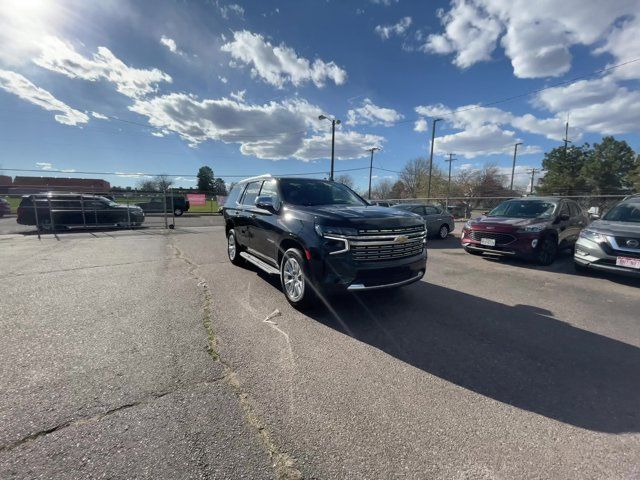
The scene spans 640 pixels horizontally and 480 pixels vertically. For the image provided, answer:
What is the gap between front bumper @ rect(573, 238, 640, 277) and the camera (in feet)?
17.7

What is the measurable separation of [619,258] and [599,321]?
2.29 m

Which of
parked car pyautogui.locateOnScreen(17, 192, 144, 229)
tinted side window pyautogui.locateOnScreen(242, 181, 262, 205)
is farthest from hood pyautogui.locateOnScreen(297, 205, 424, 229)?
parked car pyautogui.locateOnScreen(17, 192, 144, 229)

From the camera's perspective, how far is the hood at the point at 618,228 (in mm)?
5442

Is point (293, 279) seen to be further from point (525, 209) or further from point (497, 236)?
point (525, 209)

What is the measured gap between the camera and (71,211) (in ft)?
45.1

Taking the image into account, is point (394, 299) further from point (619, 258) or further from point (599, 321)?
point (619, 258)

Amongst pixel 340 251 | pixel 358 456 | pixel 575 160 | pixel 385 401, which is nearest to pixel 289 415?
pixel 358 456

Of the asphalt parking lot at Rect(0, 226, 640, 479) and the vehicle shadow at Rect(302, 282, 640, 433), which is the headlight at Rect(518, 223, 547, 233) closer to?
the asphalt parking lot at Rect(0, 226, 640, 479)

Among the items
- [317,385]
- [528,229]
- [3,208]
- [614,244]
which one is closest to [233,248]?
[317,385]

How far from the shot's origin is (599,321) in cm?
404

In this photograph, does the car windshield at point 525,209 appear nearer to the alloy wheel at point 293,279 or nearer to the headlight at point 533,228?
the headlight at point 533,228

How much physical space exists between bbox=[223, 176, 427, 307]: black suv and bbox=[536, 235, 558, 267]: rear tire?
4.40 m

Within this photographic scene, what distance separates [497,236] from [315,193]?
488cm

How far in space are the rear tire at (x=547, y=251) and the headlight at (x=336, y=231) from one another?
223 inches
